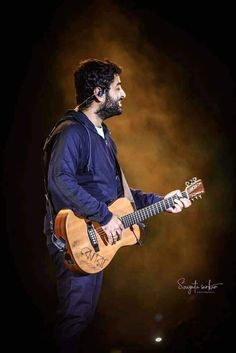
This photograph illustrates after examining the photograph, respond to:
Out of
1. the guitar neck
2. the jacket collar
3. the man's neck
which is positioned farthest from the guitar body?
the man's neck

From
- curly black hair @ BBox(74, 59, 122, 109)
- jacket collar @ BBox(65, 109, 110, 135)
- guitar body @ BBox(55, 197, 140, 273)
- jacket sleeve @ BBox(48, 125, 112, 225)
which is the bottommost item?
guitar body @ BBox(55, 197, 140, 273)

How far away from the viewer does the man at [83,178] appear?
8.69 ft

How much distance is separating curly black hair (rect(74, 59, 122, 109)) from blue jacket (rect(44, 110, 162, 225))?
23 centimetres

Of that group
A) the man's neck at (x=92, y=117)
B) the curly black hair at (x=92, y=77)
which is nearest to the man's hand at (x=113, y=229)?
the man's neck at (x=92, y=117)

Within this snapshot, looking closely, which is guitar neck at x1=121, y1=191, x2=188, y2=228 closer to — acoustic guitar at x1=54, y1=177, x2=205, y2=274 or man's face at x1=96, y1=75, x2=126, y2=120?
acoustic guitar at x1=54, y1=177, x2=205, y2=274

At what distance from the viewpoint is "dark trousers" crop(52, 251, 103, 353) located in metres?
2.69

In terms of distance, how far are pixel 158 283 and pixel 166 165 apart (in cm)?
114

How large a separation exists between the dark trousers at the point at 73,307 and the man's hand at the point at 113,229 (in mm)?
286

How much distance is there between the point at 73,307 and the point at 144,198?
1.00m

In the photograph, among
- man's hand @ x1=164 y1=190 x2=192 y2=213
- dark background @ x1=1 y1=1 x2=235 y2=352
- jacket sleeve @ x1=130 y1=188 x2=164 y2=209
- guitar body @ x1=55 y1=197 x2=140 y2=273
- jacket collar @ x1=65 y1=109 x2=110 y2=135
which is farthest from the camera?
dark background @ x1=1 y1=1 x2=235 y2=352

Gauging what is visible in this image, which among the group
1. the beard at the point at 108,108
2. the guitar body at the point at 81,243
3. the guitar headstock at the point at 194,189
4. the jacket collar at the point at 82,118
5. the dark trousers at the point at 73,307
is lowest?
the dark trousers at the point at 73,307

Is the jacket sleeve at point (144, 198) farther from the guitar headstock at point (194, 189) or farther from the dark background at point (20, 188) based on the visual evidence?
the dark background at point (20, 188)

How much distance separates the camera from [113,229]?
108 inches

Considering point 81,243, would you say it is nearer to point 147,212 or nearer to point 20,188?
point 147,212
